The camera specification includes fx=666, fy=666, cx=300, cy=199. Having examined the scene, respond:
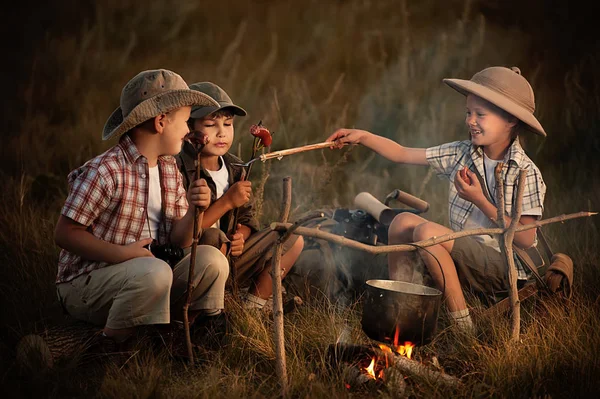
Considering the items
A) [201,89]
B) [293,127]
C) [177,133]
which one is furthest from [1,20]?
[177,133]

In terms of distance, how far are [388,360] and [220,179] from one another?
134 centimetres

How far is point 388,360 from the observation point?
268cm

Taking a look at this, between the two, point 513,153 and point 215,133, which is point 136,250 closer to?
point 215,133

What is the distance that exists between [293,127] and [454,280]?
3322 mm

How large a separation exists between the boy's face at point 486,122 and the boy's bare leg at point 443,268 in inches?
22.2

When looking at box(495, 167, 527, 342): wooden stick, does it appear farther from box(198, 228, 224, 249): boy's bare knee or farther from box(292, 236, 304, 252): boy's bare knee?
box(198, 228, 224, 249): boy's bare knee

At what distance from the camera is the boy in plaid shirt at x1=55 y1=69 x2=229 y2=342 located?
272cm

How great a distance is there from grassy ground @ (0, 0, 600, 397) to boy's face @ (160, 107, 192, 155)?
859 mm

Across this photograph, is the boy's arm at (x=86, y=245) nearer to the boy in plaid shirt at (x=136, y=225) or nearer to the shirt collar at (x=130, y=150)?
the boy in plaid shirt at (x=136, y=225)

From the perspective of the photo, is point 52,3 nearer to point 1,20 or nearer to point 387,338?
point 1,20

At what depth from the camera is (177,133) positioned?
298cm

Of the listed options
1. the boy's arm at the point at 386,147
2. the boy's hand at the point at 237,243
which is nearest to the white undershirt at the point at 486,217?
the boy's arm at the point at 386,147

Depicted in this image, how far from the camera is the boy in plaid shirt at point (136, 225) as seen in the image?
272 centimetres

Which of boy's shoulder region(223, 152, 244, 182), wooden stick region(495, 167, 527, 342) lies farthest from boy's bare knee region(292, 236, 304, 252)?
wooden stick region(495, 167, 527, 342)
